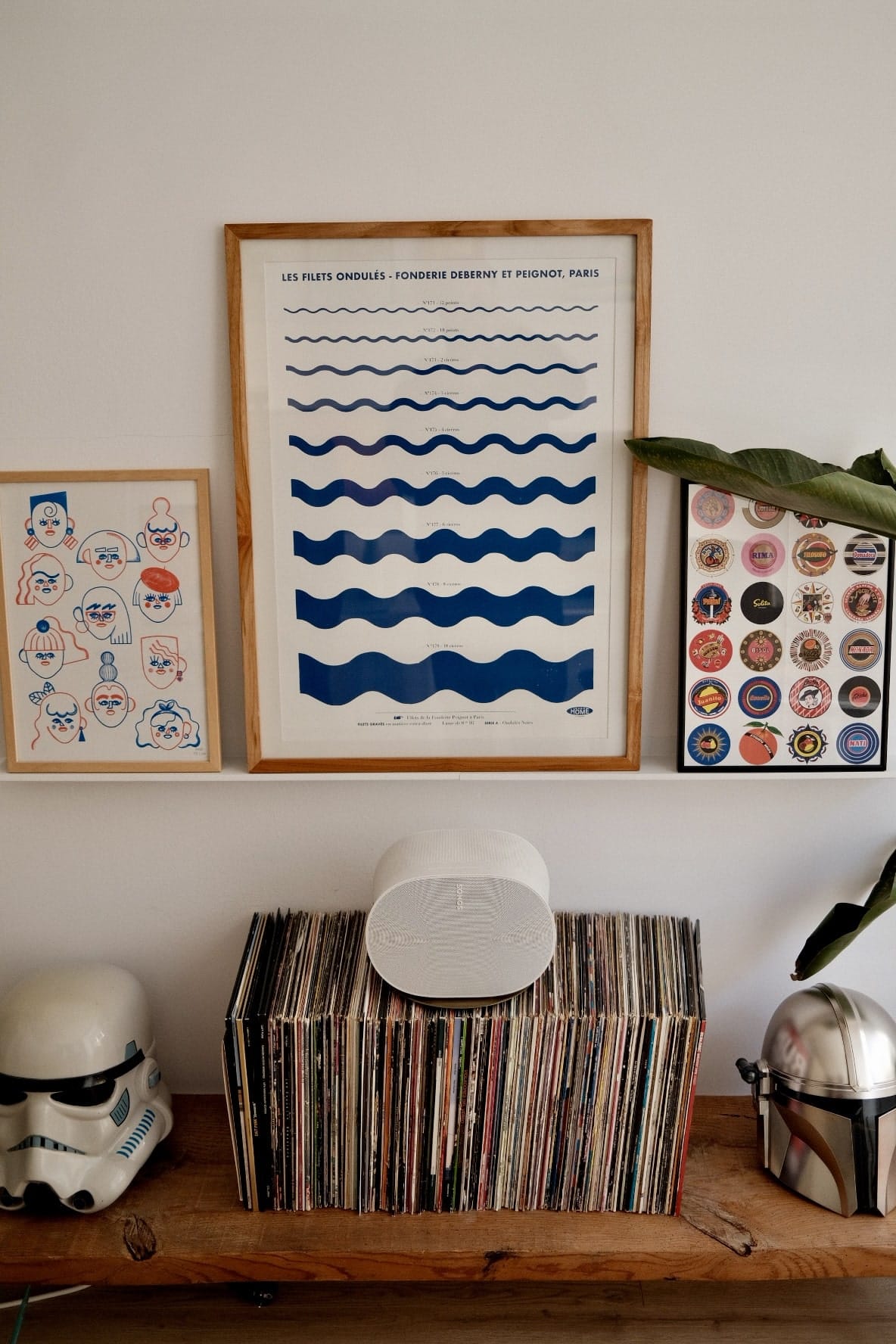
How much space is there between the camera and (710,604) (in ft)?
4.20

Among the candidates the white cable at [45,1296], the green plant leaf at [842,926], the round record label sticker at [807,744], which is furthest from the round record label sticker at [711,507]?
the white cable at [45,1296]

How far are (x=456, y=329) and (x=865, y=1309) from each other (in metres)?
1.53

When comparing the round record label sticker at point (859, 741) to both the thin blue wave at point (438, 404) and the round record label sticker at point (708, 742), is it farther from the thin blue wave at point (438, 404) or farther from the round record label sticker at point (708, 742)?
the thin blue wave at point (438, 404)

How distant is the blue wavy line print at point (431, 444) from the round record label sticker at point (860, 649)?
0.48 metres

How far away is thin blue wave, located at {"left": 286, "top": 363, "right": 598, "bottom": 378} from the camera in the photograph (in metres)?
1.24

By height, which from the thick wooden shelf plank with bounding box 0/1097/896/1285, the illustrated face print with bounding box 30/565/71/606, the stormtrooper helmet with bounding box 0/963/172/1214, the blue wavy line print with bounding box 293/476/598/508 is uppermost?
the blue wavy line print with bounding box 293/476/598/508

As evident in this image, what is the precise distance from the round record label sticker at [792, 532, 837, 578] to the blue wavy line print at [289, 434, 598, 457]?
338 millimetres

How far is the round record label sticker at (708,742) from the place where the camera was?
4.25 ft

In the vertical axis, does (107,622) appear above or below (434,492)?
below

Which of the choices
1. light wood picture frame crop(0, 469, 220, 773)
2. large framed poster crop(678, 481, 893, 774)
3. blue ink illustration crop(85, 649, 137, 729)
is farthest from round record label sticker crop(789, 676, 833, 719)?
blue ink illustration crop(85, 649, 137, 729)

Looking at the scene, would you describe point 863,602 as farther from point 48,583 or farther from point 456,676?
point 48,583

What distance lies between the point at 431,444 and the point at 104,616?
1.79 feet

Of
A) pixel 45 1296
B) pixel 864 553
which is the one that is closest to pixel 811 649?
pixel 864 553

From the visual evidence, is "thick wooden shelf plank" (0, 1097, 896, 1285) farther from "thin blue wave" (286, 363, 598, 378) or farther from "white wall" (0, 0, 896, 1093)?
"thin blue wave" (286, 363, 598, 378)
